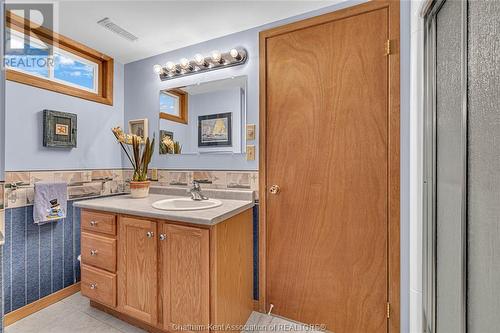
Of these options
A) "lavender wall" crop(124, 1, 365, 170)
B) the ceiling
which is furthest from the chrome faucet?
the ceiling

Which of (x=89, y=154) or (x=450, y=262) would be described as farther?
(x=89, y=154)

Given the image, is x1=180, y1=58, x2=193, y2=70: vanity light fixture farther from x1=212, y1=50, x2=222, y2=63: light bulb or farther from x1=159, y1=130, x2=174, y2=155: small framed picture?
x1=159, y1=130, x2=174, y2=155: small framed picture

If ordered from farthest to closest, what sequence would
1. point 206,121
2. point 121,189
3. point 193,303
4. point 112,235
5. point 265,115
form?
1. point 121,189
2. point 206,121
3. point 265,115
4. point 112,235
5. point 193,303

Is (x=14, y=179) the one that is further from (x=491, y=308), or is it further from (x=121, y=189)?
(x=491, y=308)

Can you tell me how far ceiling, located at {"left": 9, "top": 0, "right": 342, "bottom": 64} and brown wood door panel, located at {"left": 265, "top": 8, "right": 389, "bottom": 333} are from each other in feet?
0.62

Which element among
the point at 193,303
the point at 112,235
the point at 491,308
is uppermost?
the point at 491,308

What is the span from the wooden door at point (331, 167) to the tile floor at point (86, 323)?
92mm

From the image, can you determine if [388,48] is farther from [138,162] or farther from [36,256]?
[36,256]

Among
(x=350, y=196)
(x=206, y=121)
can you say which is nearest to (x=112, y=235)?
(x=206, y=121)

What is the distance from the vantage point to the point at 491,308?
0.59 metres

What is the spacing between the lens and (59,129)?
1915 mm

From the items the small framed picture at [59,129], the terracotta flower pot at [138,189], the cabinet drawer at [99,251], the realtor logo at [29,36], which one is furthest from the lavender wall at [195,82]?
the cabinet drawer at [99,251]

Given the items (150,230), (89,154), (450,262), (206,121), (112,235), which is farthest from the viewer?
(89,154)

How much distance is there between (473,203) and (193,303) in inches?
54.3
